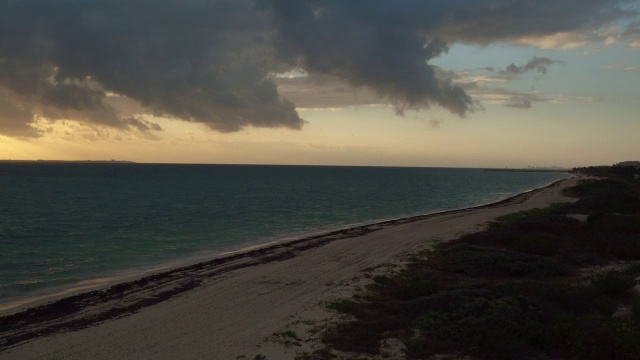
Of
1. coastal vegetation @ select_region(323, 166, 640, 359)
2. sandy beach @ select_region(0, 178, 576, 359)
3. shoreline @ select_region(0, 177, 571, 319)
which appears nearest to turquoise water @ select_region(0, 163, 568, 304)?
shoreline @ select_region(0, 177, 571, 319)

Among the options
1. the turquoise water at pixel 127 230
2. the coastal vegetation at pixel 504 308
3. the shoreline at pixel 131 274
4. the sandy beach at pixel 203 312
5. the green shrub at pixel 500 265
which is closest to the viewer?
the coastal vegetation at pixel 504 308

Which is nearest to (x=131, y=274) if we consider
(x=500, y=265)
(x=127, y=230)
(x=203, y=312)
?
(x=203, y=312)

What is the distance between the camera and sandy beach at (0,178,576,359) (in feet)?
40.0

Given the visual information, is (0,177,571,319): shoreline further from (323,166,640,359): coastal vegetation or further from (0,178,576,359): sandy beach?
(323,166,640,359): coastal vegetation

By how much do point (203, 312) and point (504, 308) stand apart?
8.97 m

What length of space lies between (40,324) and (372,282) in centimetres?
1108

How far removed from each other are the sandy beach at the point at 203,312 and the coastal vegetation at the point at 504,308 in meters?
1.38

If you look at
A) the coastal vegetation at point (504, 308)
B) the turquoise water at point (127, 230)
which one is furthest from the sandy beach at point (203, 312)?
the turquoise water at point (127, 230)

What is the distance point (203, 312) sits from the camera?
15547 millimetres

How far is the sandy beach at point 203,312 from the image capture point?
40.0 ft

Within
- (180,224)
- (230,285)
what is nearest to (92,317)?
(230,285)

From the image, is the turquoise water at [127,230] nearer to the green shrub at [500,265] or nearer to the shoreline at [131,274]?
the shoreline at [131,274]

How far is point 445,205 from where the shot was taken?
66.7 meters

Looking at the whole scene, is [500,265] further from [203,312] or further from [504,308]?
[203,312]
